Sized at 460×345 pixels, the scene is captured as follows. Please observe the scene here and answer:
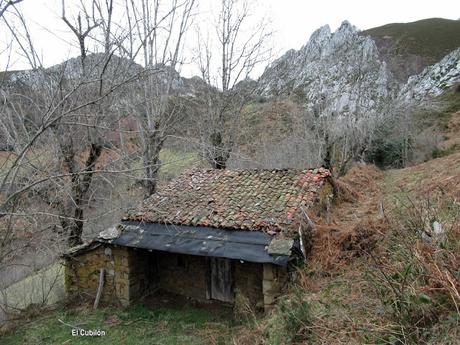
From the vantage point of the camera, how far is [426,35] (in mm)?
55406

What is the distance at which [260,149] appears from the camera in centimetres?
2438

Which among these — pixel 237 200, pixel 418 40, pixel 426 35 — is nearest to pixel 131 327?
pixel 237 200

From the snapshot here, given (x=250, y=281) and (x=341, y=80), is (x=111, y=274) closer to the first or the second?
(x=250, y=281)

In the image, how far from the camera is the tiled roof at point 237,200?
27.3ft

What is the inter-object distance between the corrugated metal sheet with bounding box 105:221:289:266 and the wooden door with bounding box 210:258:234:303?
1437 millimetres

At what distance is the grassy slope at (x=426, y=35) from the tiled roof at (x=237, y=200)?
41518mm

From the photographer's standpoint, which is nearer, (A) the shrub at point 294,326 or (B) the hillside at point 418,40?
(A) the shrub at point 294,326

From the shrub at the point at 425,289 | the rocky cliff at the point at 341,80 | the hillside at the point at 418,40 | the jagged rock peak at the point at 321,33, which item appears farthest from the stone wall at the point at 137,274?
the jagged rock peak at the point at 321,33

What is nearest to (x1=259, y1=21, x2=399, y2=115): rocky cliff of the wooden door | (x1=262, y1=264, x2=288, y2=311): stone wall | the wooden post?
the wooden door

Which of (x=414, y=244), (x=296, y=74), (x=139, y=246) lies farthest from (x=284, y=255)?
(x=296, y=74)

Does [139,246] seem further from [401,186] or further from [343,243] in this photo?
[401,186]

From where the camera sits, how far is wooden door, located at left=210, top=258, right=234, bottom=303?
945 centimetres

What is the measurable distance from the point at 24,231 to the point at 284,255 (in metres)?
6.33

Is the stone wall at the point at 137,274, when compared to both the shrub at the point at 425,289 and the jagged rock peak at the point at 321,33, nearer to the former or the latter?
the shrub at the point at 425,289
